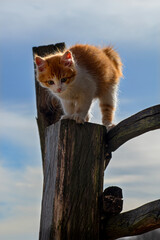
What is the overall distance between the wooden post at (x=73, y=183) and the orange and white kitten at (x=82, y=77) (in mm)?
396

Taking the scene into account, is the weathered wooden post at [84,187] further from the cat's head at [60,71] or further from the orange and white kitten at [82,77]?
the cat's head at [60,71]

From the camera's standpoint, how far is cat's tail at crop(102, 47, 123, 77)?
358 centimetres

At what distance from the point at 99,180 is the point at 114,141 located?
0.29 meters

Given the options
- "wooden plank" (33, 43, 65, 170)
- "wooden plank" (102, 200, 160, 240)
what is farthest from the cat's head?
"wooden plank" (102, 200, 160, 240)

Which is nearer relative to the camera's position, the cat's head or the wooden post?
the wooden post

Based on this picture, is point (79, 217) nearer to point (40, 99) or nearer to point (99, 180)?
point (99, 180)

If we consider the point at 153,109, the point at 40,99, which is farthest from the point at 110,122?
the point at 153,109

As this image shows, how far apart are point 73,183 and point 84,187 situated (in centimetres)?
8

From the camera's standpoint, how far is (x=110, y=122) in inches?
134

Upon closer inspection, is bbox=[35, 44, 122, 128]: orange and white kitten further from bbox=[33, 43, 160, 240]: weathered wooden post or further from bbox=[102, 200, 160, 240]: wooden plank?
bbox=[102, 200, 160, 240]: wooden plank

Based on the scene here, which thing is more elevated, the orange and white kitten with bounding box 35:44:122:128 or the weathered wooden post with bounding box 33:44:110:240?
the orange and white kitten with bounding box 35:44:122:128

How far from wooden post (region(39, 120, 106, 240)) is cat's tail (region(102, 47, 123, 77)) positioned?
140 centimetres

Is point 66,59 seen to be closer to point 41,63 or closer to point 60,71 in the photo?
point 60,71

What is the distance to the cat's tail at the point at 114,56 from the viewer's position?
3578 mm
